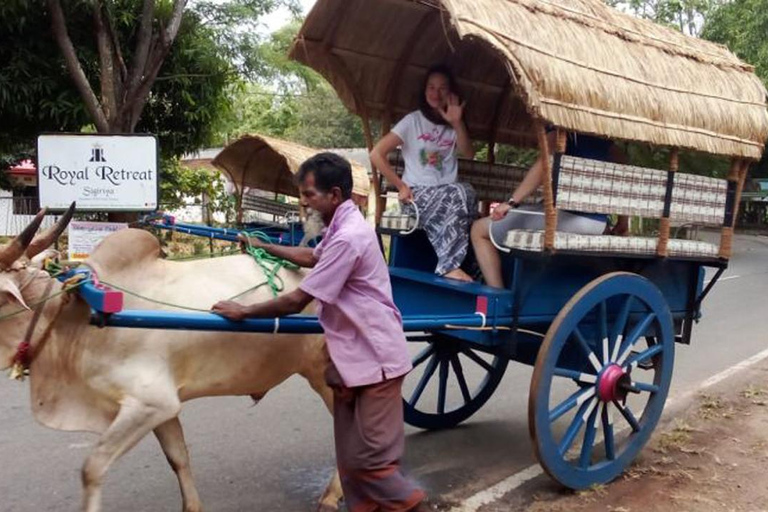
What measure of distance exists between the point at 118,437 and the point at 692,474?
313 cm

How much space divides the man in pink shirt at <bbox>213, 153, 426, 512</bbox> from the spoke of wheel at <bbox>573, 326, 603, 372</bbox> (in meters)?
1.36

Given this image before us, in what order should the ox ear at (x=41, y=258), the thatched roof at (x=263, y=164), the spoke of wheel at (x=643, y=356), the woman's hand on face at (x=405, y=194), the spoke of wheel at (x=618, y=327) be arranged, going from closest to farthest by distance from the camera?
the ox ear at (x=41, y=258) < the spoke of wheel at (x=618, y=327) < the spoke of wheel at (x=643, y=356) < the woman's hand on face at (x=405, y=194) < the thatched roof at (x=263, y=164)

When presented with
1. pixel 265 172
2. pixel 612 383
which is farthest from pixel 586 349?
pixel 265 172

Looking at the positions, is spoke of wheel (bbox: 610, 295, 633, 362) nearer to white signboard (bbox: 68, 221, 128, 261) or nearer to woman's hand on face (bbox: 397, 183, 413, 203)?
woman's hand on face (bbox: 397, 183, 413, 203)

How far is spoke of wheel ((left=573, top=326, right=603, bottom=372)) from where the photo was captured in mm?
4121

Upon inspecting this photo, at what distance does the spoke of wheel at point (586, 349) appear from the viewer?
412 centimetres

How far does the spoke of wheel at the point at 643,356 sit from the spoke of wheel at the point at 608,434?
0.27 m

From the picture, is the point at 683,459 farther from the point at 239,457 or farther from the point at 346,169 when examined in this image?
the point at 346,169

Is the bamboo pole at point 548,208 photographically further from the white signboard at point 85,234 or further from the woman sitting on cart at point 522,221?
the white signboard at point 85,234

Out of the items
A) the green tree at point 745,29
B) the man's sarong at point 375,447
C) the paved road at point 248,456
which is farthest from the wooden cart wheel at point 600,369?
the green tree at point 745,29

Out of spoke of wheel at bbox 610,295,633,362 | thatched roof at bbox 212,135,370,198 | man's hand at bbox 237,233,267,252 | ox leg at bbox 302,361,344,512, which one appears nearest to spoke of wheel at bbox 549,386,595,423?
spoke of wheel at bbox 610,295,633,362

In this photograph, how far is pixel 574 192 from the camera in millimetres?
4078

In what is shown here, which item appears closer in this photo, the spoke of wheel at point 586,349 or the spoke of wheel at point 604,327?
the spoke of wheel at point 586,349

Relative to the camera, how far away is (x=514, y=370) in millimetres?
7090
